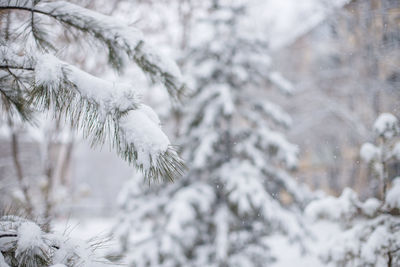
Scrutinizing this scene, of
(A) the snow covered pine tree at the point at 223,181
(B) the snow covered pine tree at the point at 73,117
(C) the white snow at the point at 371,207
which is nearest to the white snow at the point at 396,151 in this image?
(C) the white snow at the point at 371,207

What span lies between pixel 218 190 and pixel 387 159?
9.19 feet

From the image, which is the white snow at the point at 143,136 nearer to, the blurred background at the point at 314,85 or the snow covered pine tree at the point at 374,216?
the blurred background at the point at 314,85

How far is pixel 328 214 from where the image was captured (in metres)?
2.74

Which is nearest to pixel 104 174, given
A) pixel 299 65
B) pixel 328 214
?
pixel 299 65

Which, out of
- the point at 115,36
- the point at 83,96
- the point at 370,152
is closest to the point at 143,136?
the point at 83,96

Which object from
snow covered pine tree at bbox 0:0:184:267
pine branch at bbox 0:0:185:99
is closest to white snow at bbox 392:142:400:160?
pine branch at bbox 0:0:185:99

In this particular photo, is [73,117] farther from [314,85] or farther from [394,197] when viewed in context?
[314,85]

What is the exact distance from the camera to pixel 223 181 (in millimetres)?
4527

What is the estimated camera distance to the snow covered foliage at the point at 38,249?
1.17 meters

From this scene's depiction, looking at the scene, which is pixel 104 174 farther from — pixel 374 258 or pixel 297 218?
pixel 374 258

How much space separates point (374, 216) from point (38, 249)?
251 centimetres

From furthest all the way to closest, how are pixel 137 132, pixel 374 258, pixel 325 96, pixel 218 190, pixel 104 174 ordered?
pixel 104 174 → pixel 325 96 → pixel 218 190 → pixel 374 258 → pixel 137 132

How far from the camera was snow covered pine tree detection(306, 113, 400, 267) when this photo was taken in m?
2.19

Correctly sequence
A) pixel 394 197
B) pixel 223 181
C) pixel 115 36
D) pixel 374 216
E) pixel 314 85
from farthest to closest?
pixel 314 85
pixel 223 181
pixel 374 216
pixel 394 197
pixel 115 36
